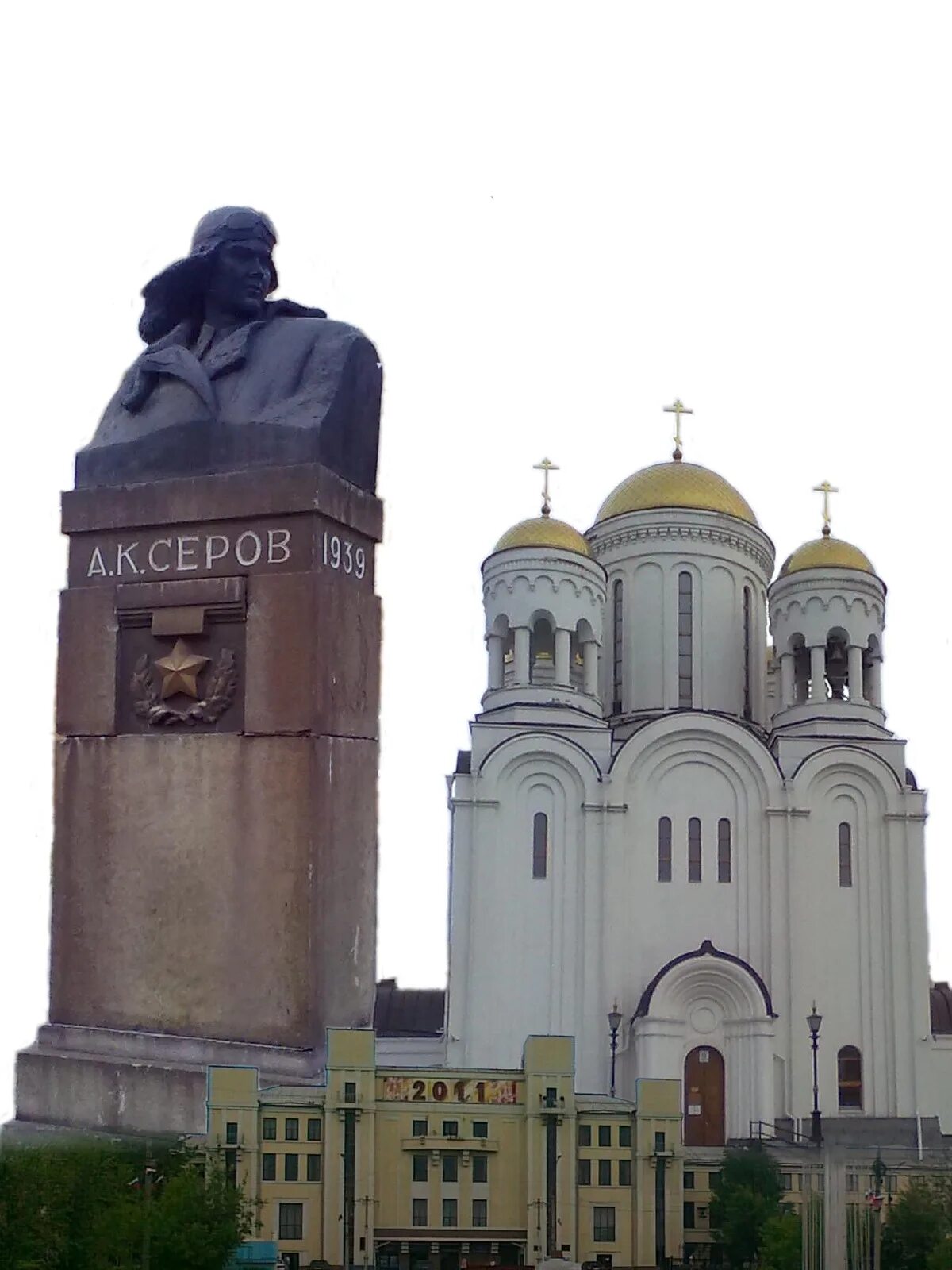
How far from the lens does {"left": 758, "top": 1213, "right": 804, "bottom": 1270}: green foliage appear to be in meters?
21.3

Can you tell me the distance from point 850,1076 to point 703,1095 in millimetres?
2705

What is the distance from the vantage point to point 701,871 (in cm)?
3216

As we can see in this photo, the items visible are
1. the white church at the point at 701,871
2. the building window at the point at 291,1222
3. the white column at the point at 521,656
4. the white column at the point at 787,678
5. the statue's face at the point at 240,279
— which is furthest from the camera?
the white column at the point at 787,678

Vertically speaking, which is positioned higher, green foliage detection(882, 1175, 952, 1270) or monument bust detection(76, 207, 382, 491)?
monument bust detection(76, 207, 382, 491)

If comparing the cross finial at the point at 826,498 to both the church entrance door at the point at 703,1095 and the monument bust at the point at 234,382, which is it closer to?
the church entrance door at the point at 703,1095

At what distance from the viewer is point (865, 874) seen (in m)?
32.1

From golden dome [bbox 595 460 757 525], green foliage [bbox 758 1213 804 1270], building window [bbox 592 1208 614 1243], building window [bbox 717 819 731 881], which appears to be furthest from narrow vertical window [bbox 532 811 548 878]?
green foliage [bbox 758 1213 804 1270]

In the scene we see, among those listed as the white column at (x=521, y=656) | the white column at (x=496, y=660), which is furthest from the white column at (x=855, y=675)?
the white column at (x=496, y=660)

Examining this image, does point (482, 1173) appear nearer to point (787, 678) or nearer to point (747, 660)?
point (787, 678)

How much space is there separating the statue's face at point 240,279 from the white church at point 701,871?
24.9m

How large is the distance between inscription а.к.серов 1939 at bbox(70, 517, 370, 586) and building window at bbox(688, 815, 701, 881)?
2620 centimetres

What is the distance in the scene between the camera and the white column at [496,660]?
3347cm

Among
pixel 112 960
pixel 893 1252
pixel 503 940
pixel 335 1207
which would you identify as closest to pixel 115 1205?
pixel 112 960

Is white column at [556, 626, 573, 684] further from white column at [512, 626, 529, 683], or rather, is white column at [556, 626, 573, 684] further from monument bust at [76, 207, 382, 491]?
monument bust at [76, 207, 382, 491]
